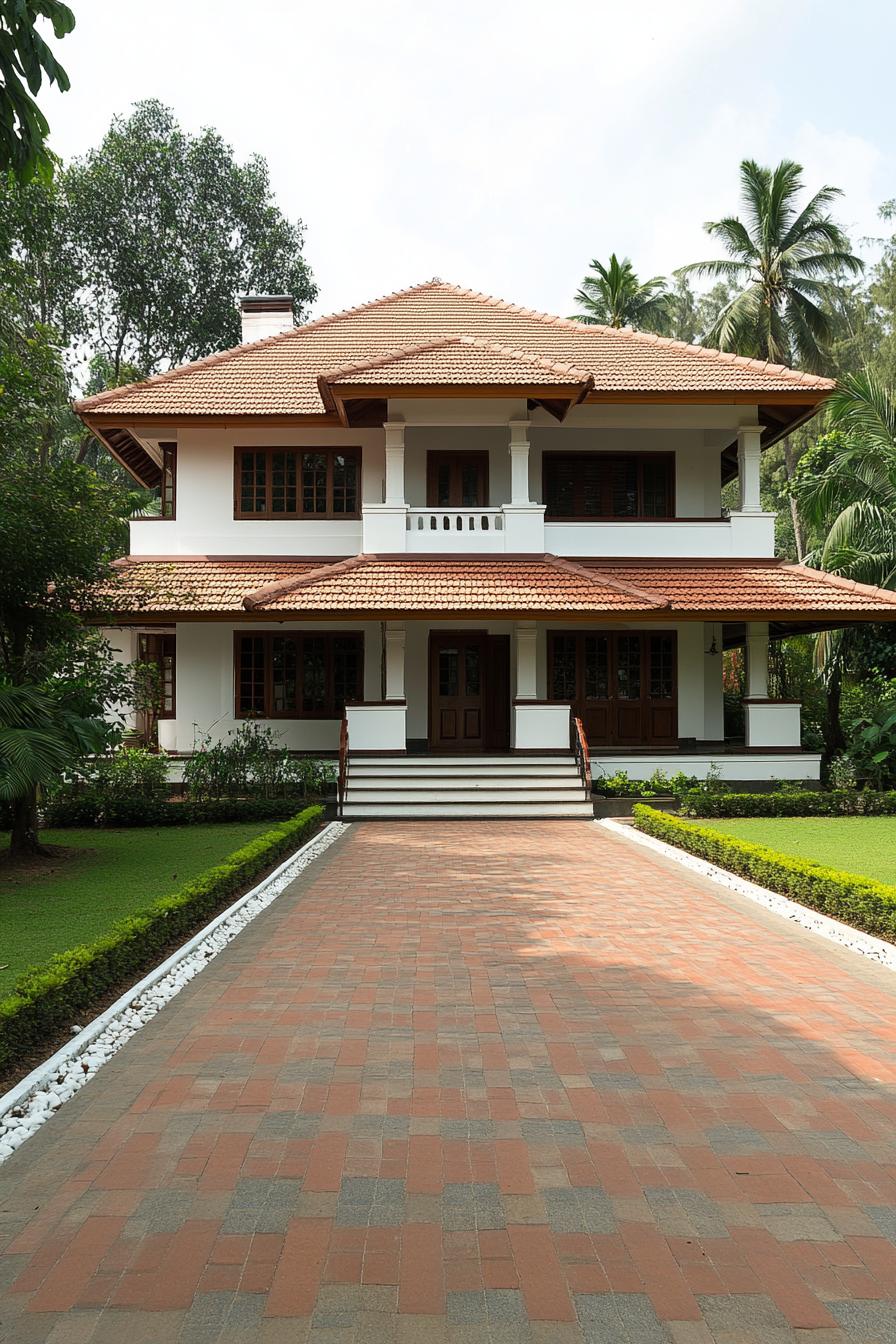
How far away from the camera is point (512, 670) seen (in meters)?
19.1

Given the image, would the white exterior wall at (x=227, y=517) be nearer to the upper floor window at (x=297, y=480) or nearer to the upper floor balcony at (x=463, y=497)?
the upper floor balcony at (x=463, y=497)

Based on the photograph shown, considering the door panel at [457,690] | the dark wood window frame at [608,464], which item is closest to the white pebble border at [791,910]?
the door panel at [457,690]

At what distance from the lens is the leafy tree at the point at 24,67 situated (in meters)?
4.58

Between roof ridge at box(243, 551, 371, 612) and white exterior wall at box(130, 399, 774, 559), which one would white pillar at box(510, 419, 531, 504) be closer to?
white exterior wall at box(130, 399, 774, 559)

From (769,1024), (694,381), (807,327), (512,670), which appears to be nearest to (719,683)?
(512,670)

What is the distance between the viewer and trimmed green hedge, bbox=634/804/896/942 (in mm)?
8164

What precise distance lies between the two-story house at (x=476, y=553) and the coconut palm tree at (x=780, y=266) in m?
14.2

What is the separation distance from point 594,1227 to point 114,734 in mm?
9148

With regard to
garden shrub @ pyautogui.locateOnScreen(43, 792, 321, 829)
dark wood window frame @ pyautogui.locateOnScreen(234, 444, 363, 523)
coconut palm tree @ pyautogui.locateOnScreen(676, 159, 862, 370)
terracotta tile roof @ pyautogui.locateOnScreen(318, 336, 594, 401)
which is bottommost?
garden shrub @ pyautogui.locateOnScreen(43, 792, 321, 829)

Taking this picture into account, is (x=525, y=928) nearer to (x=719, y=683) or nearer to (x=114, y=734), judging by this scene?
(x=114, y=734)

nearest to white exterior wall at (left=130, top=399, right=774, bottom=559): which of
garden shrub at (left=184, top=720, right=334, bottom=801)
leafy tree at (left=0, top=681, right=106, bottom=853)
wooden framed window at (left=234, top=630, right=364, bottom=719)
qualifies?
wooden framed window at (left=234, top=630, right=364, bottom=719)

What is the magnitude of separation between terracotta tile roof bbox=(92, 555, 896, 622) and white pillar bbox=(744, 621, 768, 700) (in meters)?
Result: 0.91

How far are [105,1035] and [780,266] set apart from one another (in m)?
34.4

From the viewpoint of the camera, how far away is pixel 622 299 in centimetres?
3741
